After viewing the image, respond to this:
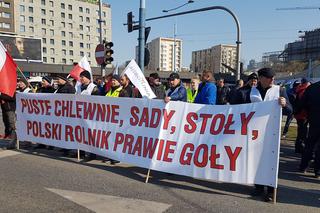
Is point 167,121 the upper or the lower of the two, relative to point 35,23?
lower

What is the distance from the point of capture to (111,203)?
16.2 feet

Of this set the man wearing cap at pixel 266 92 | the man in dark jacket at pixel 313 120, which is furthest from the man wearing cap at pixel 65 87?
the man in dark jacket at pixel 313 120

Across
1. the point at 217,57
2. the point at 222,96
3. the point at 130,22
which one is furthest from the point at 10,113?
the point at 217,57

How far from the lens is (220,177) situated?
5.43 m

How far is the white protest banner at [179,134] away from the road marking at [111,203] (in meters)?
1.02

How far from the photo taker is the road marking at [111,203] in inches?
186

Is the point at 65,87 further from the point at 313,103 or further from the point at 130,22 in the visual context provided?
the point at 130,22

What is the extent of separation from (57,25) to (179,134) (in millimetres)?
99495

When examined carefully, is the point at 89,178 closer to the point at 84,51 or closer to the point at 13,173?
the point at 13,173

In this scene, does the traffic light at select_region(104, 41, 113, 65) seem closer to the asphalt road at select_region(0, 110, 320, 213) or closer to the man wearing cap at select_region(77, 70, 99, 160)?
the man wearing cap at select_region(77, 70, 99, 160)

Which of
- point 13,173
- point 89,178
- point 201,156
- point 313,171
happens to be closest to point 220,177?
point 201,156

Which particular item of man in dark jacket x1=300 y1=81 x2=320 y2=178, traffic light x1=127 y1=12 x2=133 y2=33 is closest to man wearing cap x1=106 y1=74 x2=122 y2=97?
man in dark jacket x1=300 y1=81 x2=320 y2=178

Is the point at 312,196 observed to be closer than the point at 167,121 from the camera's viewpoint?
Yes

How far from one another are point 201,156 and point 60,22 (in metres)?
100
